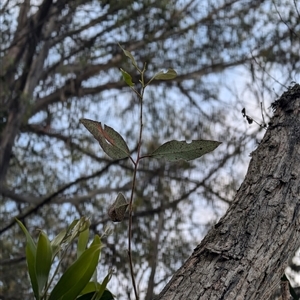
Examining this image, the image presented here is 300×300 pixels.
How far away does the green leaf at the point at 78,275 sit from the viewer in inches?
23.6

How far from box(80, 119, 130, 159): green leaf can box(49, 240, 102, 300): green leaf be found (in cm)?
11

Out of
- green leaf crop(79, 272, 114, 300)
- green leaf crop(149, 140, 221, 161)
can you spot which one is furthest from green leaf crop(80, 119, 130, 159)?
green leaf crop(79, 272, 114, 300)

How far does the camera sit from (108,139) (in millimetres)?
652

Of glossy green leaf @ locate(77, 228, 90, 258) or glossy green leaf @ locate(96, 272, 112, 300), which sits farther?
glossy green leaf @ locate(77, 228, 90, 258)

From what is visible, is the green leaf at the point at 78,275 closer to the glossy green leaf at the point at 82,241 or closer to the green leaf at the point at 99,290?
the green leaf at the point at 99,290

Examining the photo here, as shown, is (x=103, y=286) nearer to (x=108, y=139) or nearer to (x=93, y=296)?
(x=93, y=296)

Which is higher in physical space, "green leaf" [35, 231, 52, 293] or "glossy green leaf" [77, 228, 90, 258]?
"glossy green leaf" [77, 228, 90, 258]

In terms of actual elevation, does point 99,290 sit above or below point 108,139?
below

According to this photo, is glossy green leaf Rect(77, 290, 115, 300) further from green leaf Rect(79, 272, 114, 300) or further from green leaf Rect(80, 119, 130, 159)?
green leaf Rect(80, 119, 130, 159)

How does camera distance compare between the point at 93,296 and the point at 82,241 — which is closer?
the point at 93,296

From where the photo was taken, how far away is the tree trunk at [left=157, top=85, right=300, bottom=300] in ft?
1.84

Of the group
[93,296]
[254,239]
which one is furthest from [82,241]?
[254,239]

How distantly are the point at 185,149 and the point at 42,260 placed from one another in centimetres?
20

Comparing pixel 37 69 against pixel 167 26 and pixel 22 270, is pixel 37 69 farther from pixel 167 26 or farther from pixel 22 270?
pixel 22 270
